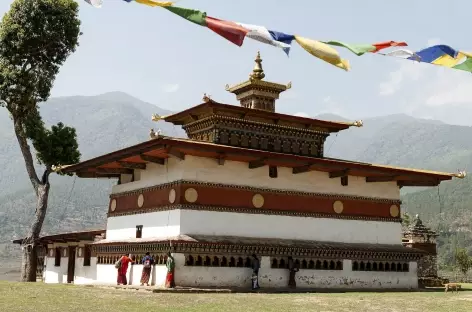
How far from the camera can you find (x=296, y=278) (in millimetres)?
20875

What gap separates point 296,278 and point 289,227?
1824 mm

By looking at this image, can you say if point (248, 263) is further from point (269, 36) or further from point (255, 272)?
point (269, 36)

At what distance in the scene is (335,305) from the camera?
13.7 m

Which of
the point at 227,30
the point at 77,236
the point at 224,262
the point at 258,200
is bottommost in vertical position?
the point at 224,262

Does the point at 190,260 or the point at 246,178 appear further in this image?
the point at 246,178

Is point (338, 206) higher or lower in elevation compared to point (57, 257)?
higher

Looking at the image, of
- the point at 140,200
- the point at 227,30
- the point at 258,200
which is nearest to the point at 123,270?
the point at 140,200

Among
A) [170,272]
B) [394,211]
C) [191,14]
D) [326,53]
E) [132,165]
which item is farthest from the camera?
[394,211]

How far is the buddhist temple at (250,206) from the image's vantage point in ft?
63.5

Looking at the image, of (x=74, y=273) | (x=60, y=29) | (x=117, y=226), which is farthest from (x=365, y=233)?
(x=60, y=29)

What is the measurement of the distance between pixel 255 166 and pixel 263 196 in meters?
1.15

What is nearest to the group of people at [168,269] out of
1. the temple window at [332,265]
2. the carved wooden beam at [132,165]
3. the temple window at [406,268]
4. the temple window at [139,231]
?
the temple window at [139,231]

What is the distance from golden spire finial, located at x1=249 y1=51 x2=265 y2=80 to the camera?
2596 cm

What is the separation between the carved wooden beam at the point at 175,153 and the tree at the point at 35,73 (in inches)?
408
